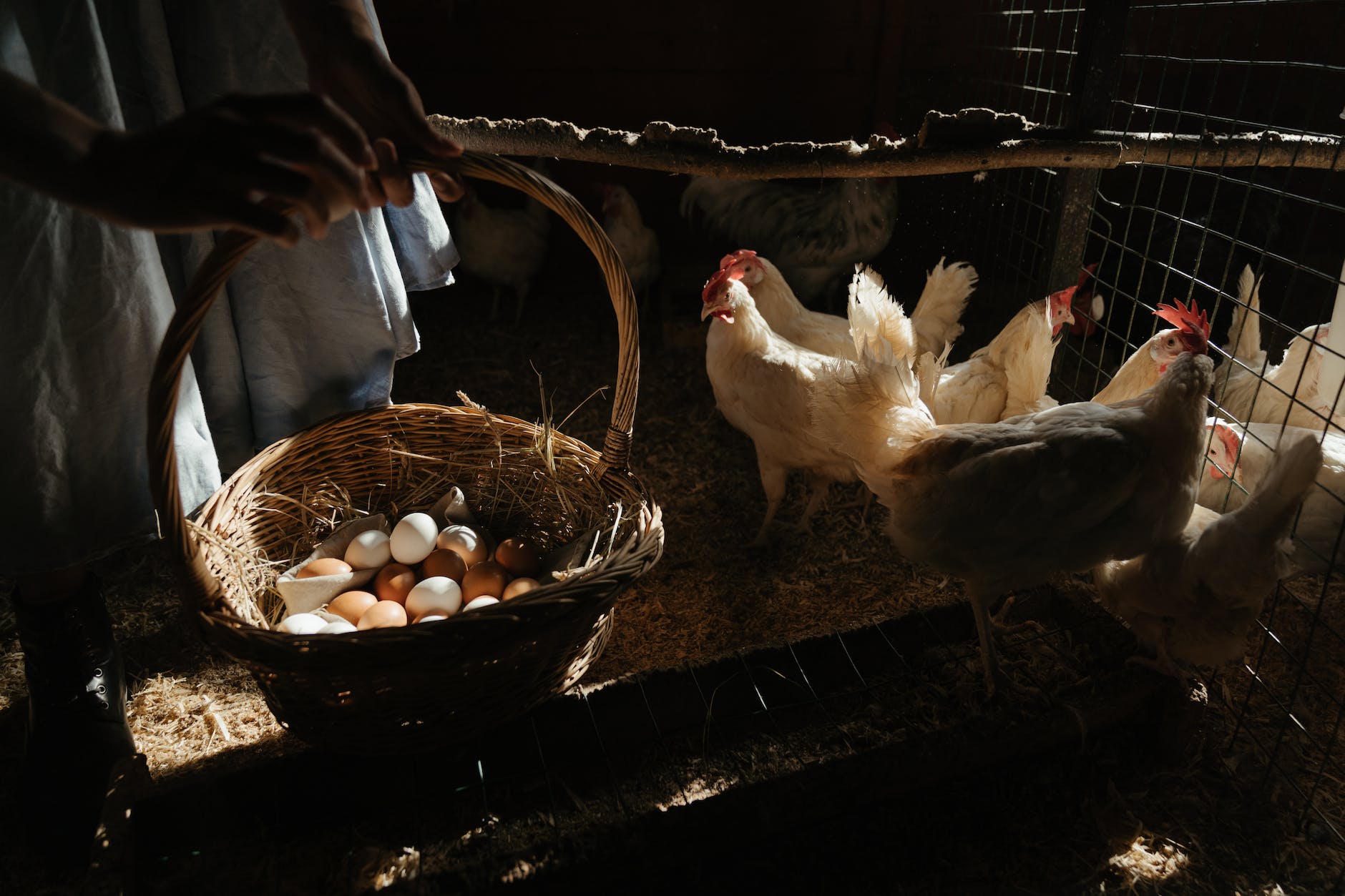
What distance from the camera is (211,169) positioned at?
2.35 feet

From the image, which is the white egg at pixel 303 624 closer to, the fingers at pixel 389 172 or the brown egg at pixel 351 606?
the brown egg at pixel 351 606

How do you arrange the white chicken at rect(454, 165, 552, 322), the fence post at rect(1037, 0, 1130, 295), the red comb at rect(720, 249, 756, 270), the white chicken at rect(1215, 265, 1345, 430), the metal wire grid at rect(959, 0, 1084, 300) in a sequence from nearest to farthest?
1. the fence post at rect(1037, 0, 1130, 295)
2. the white chicken at rect(1215, 265, 1345, 430)
3. the red comb at rect(720, 249, 756, 270)
4. the metal wire grid at rect(959, 0, 1084, 300)
5. the white chicken at rect(454, 165, 552, 322)

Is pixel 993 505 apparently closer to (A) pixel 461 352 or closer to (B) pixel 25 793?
(B) pixel 25 793

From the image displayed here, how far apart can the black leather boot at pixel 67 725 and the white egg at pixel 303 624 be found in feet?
1.34

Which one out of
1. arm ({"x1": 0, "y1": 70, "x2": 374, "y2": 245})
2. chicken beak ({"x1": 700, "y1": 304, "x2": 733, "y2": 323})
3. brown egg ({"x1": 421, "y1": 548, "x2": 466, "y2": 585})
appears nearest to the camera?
arm ({"x1": 0, "y1": 70, "x2": 374, "y2": 245})

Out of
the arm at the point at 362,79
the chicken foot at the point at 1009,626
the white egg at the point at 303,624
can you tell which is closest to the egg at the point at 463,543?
the white egg at the point at 303,624

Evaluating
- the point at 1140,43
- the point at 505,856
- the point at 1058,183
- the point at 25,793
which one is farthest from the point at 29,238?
the point at 1140,43

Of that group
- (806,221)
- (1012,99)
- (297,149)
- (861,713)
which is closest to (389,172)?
(297,149)

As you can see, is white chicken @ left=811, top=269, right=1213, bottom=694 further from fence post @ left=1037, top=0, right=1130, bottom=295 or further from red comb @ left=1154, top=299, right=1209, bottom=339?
fence post @ left=1037, top=0, right=1130, bottom=295

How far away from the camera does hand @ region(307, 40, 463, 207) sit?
103cm

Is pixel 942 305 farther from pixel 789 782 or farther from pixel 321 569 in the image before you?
pixel 321 569

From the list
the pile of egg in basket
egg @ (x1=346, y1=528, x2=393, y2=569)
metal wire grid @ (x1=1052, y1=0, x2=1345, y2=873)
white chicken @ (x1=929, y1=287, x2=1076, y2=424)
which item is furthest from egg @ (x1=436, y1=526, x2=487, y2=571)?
metal wire grid @ (x1=1052, y1=0, x2=1345, y2=873)

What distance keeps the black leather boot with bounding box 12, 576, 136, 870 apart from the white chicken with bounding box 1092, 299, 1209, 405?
7.17 ft

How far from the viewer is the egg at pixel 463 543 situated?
5.42ft
